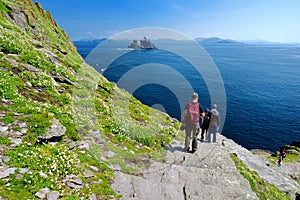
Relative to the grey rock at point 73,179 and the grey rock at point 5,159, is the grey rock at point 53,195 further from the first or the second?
the grey rock at point 5,159

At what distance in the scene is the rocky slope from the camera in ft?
24.7

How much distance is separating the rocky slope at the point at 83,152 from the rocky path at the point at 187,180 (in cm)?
5

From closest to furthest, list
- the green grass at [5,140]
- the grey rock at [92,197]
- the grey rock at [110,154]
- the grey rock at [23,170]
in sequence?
the grey rock at [23,170] < the grey rock at [92,197] < the green grass at [5,140] < the grey rock at [110,154]

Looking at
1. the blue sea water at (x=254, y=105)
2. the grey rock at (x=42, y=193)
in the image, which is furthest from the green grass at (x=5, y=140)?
the blue sea water at (x=254, y=105)

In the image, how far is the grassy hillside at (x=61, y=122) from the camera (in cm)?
733

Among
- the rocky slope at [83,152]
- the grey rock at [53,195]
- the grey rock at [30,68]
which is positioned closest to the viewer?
the grey rock at [53,195]

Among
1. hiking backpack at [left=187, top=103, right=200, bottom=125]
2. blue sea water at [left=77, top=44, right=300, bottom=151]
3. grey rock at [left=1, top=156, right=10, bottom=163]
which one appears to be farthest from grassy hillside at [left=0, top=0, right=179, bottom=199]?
blue sea water at [left=77, top=44, right=300, bottom=151]

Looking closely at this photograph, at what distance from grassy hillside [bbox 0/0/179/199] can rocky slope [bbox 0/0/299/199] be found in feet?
0.11

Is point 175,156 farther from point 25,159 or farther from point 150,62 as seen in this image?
point 150,62

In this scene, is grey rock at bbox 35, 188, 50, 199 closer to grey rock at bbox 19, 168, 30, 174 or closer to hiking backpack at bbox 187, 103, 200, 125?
grey rock at bbox 19, 168, 30, 174

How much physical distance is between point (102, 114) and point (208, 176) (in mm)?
8701

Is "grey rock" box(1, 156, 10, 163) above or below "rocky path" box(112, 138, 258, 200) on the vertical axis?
above

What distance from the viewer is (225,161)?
527 inches

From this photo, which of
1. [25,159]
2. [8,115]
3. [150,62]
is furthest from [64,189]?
[150,62]
